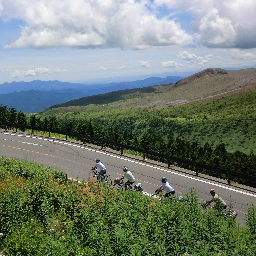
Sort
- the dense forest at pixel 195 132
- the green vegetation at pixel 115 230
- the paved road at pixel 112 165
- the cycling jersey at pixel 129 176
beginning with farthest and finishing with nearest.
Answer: the dense forest at pixel 195 132, the paved road at pixel 112 165, the cycling jersey at pixel 129 176, the green vegetation at pixel 115 230

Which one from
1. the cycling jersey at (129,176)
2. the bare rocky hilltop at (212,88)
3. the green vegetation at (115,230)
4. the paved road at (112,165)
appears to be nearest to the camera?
the green vegetation at (115,230)

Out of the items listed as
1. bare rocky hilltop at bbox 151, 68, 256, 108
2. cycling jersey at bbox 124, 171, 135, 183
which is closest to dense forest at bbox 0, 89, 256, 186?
cycling jersey at bbox 124, 171, 135, 183

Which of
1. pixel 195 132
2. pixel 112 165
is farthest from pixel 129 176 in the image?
pixel 195 132

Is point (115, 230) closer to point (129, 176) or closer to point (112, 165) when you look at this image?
point (129, 176)

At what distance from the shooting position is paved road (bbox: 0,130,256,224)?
18422 millimetres

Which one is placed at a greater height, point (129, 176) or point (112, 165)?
point (129, 176)

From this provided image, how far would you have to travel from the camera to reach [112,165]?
2195 cm

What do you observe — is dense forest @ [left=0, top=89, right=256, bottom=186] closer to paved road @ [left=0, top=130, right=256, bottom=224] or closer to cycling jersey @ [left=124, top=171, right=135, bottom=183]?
paved road @ [left=0, top=130, right=256, bottom=224]

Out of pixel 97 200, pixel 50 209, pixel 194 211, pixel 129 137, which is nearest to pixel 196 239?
pixel 194 211

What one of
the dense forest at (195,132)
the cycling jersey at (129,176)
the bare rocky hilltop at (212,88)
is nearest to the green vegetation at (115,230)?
the cycling jersey at (129,176)

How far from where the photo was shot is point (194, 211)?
8.84 m

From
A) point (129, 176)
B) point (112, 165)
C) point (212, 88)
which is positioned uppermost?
point (212, 88)

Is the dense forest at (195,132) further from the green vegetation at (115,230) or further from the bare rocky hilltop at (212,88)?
the bare rocky hilltop at (212,88)

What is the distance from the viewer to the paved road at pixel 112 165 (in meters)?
18.4
